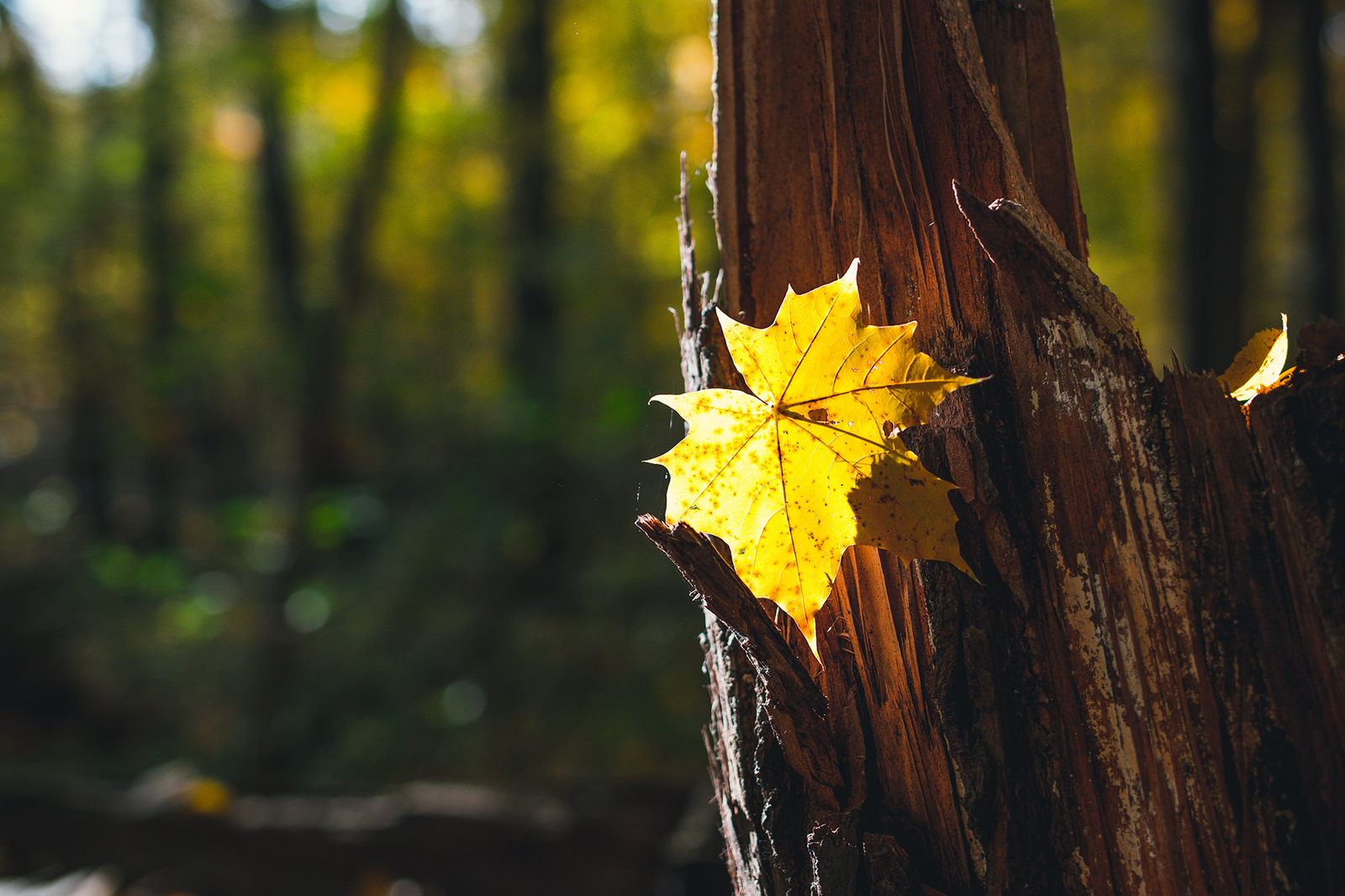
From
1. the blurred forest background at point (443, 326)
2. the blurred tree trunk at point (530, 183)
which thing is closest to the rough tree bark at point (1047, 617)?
the blurred forest background at point (443, 326)

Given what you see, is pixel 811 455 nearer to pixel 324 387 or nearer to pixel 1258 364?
pixel 1258 364

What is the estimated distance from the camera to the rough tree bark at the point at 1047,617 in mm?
737

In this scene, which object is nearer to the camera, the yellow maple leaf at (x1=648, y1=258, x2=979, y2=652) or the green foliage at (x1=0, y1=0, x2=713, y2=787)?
the yellow maple leaf at (x1=648, y1=258, x2=979, y2=652)

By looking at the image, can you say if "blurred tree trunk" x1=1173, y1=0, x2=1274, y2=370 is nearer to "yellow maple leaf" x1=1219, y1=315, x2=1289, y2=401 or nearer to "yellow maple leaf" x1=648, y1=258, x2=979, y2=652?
"yellow maple leaf" x1=1219, y1=315, x2=1289, y2=401

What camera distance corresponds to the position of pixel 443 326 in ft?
19.1

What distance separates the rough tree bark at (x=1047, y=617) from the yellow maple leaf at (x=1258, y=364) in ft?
0.27

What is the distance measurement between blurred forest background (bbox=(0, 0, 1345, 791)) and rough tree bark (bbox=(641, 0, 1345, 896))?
248cm

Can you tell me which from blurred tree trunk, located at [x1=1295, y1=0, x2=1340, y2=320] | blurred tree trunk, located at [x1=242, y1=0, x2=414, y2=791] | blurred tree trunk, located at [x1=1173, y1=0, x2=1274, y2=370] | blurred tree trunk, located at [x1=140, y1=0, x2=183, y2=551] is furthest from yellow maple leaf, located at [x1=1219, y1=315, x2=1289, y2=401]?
blurred tree trunk, located at [x1=140, y1=0, x2=183, y2=551]

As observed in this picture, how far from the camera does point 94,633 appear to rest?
645cm

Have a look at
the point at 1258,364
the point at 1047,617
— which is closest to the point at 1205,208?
the point at 1258,364

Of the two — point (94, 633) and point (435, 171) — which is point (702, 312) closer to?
point (435, 171)

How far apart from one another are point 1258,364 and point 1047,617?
0.40 m

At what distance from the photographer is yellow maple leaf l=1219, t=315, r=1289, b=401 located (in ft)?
2.77

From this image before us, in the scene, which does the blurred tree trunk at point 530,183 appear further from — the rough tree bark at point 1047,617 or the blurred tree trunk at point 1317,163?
the blurred tree trunk at point 1317,163
